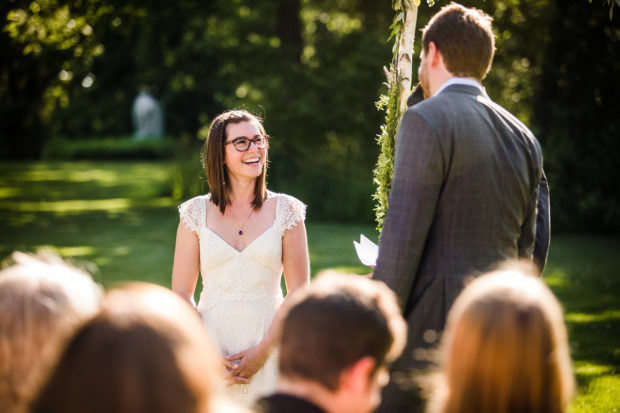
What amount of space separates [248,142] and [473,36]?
4.98 feet

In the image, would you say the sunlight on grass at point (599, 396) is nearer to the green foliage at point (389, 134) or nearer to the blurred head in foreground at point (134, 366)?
the green foliage at point (389, 134)

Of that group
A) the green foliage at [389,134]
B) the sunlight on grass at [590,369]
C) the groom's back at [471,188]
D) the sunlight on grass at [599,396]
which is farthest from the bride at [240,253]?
the sunlight on grass at [590,369]

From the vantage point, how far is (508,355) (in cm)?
171

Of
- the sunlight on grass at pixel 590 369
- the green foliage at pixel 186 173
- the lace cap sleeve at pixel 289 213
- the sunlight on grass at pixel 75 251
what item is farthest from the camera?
the green foliage at pixel 186 173

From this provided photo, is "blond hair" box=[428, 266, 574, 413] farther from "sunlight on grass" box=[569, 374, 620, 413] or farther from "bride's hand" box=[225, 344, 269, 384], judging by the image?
"sunlight on grass" box=[569, 374, 620, 413]

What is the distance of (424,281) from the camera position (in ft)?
8.81

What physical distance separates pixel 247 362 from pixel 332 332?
1864mm

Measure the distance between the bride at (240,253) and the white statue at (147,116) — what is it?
39204 mm

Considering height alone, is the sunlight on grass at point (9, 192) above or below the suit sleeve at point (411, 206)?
below

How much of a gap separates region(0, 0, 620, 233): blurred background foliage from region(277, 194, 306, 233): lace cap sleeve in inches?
344

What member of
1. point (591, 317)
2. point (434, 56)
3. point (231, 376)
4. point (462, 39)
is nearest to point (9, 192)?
point (591, 317)

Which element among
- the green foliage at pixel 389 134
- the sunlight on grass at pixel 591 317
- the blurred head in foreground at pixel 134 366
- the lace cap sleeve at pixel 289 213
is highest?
the green foliage at pixel 389 134

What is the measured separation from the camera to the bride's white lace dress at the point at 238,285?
372cm

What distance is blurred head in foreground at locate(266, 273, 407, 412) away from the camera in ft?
6.00
